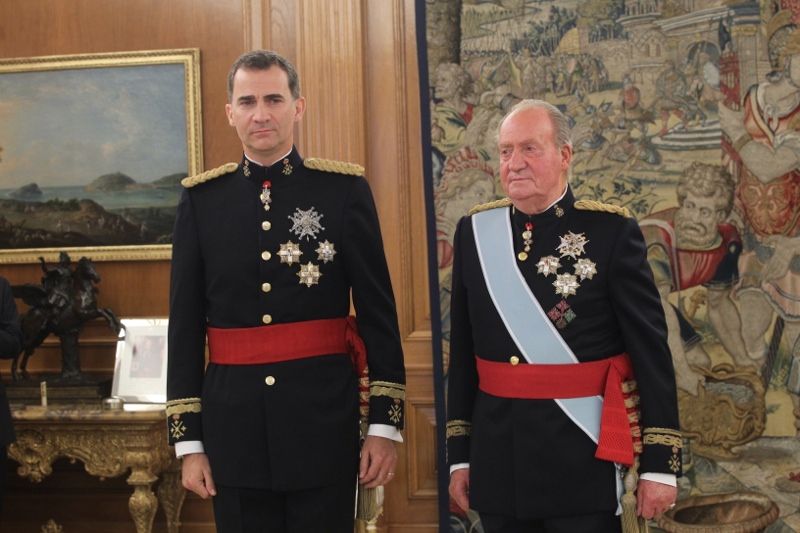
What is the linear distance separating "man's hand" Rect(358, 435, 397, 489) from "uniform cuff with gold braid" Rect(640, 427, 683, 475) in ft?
1.82

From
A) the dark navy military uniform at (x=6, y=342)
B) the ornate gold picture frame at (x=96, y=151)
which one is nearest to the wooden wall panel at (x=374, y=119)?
the ornate gold picture frame at (x=96, y=151)

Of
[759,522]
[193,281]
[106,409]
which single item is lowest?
[759,522]

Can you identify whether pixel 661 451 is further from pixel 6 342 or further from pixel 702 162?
pixel 6 342

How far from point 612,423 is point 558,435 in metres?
0.11

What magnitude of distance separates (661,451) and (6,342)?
2.40 meters

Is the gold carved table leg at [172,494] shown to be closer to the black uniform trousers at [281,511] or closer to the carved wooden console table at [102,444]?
the carved wooden console table at [102,444]

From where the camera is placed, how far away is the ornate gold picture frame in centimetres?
418

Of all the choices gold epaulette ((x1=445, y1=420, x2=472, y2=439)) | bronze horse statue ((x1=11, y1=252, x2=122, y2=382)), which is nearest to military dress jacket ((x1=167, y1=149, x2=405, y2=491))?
gold epaulette ((x1=445, y1=420, x2=472, y2=439))

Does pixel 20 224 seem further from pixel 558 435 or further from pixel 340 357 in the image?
pixel 558 435

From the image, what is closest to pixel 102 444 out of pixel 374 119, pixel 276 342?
pixel 374 119

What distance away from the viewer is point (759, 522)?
3379 mm

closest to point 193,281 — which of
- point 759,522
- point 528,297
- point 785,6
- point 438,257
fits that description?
point 528,297

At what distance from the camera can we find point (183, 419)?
2.14m

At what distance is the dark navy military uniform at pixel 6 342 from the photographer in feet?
11.2
